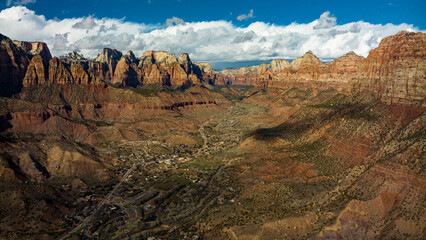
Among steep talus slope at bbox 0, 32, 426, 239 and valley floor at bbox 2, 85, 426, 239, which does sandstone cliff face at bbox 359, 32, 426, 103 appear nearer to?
steep talus slope at bbox 0, 32, 426, 239

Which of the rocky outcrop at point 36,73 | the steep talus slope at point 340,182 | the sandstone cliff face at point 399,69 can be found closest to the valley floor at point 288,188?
the steep talus slope at point 340,182

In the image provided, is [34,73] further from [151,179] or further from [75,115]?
[151,179]

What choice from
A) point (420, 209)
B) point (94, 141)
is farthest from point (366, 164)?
point (94, 141)

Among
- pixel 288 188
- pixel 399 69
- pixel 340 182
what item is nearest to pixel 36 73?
pixel 288 188

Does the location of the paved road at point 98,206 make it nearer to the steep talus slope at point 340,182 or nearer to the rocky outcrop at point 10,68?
the steep talus slope at point 340,182

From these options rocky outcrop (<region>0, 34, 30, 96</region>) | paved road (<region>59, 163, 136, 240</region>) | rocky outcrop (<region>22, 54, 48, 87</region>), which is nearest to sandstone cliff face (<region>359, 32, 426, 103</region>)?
paved road (<region>59, 163, 136, 240</region>)

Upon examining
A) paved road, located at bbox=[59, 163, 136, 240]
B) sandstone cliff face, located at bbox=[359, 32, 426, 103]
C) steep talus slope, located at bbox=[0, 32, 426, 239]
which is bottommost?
paved road, located at bbox=[59, 163, 136, 240]

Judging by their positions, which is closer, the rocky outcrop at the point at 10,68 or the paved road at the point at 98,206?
the paved road at the point at 98,206

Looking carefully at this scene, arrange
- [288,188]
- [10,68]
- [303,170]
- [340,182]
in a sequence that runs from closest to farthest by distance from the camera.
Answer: [340,182] < [288,188] < [303,170] < [10,68]

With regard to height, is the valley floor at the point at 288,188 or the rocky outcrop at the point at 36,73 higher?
the rocky outcrop at the point at 36,73

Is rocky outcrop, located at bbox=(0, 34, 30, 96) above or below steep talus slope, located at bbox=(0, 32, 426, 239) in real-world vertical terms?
above

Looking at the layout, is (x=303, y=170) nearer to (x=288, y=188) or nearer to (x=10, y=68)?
(x=288, y=188)
